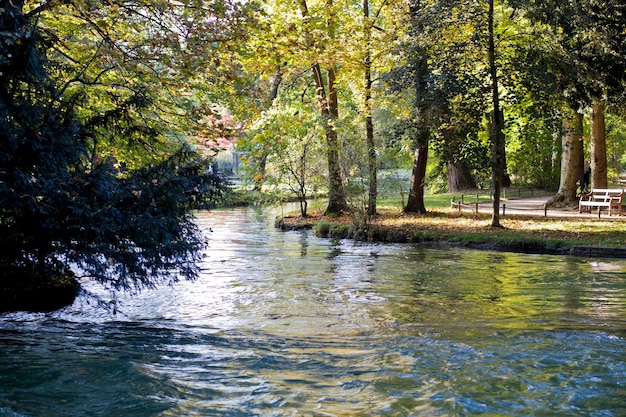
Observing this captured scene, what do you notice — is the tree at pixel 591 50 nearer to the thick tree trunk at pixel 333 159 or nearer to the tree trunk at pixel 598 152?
the tree trunk at pixel 598 152

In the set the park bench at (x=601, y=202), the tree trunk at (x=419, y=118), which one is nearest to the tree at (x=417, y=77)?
the tree trunk at (x=419, y=118)

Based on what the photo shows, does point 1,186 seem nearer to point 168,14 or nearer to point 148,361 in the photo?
point 148,361

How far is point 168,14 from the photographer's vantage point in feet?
34.3

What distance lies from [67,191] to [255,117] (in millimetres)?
7656

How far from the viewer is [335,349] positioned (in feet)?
24.9

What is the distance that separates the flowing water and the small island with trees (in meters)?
0.86

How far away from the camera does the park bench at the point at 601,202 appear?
22.0 m

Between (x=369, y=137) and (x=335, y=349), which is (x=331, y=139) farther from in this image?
(x=335, y=349)

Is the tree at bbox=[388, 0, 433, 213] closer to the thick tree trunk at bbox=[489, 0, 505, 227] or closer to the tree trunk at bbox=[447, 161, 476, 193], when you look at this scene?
the thick tree trunk at bbox=[489, 0, 505, 227]

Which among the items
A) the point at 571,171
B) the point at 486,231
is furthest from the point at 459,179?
the point at 486,231

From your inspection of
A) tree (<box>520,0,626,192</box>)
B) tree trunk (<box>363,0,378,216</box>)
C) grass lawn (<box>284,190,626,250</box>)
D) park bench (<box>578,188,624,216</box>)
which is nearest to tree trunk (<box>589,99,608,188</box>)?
park bench (<box>578,188,624,216</box>)

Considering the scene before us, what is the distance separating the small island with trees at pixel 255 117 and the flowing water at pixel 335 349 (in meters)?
0.86

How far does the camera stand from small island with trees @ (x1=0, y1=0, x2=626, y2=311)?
7.28 meters

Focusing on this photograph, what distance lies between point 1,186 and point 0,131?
618 mm
